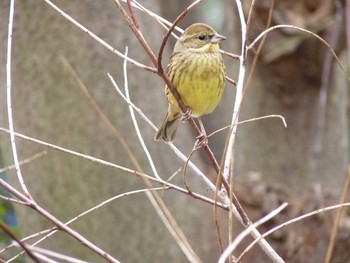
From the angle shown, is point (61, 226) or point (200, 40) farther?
point (200, 40)

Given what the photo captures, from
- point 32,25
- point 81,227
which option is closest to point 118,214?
point 81,227

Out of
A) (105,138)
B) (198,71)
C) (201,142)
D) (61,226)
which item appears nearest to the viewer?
(61,226)

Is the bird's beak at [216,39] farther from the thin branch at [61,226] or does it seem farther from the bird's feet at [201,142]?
the thin branch at [61,226]

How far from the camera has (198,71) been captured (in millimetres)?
2824

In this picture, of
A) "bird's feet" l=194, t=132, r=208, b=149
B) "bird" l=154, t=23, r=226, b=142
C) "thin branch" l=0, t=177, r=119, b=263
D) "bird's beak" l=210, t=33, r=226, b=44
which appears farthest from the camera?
"bird's beak" l=210, t=33, r=226, b=44

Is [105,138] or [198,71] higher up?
[198,71]

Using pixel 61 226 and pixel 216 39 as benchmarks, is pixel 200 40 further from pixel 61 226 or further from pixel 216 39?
pixel 61 226

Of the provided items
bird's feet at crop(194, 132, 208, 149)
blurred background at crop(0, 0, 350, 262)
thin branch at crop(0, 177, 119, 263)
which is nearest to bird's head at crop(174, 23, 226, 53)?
bird's feet at crop(194, 132, 208, 149)

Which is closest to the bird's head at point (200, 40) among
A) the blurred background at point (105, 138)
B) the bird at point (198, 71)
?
the bird at point (198, 71)

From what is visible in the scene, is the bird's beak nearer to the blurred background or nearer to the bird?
the bird

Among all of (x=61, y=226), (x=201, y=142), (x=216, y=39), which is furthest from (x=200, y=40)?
(x=61, y=226)

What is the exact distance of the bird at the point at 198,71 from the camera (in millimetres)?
2779

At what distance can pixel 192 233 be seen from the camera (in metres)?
4.10

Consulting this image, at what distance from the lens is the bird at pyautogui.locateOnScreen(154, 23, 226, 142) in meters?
2.78
